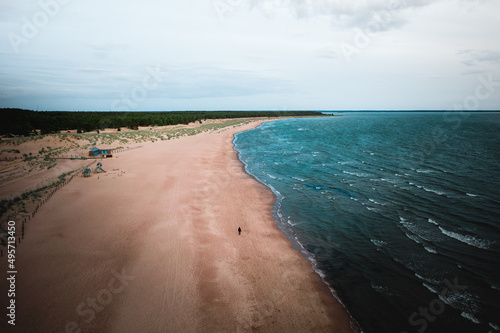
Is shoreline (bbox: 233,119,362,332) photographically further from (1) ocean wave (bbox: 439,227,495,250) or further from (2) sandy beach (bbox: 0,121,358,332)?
(1) ocean wave (bbox: 439,227,495,250)

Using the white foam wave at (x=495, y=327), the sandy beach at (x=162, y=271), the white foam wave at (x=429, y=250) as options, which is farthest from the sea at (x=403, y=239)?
the sandy beach at (x=162, y=271)

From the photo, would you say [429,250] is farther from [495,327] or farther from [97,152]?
[97,152]

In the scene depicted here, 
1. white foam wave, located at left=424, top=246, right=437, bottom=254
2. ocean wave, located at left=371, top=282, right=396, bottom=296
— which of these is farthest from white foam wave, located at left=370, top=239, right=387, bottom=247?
ocean wave, located at left=371, top=282, right=396, bottom=296

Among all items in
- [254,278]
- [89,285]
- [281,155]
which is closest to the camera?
[89,285]

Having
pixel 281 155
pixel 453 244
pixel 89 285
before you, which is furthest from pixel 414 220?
pixel 281 155

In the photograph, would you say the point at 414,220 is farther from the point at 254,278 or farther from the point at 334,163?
the point at 334,163

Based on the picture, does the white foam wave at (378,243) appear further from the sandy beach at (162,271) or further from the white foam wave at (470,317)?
the white foam wave at (470,317)

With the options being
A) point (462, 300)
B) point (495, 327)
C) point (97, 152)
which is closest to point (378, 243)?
point (462, 300)

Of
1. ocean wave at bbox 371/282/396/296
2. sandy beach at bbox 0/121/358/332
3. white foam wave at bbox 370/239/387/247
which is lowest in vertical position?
ocean wave at bbox 371/282/396/296
